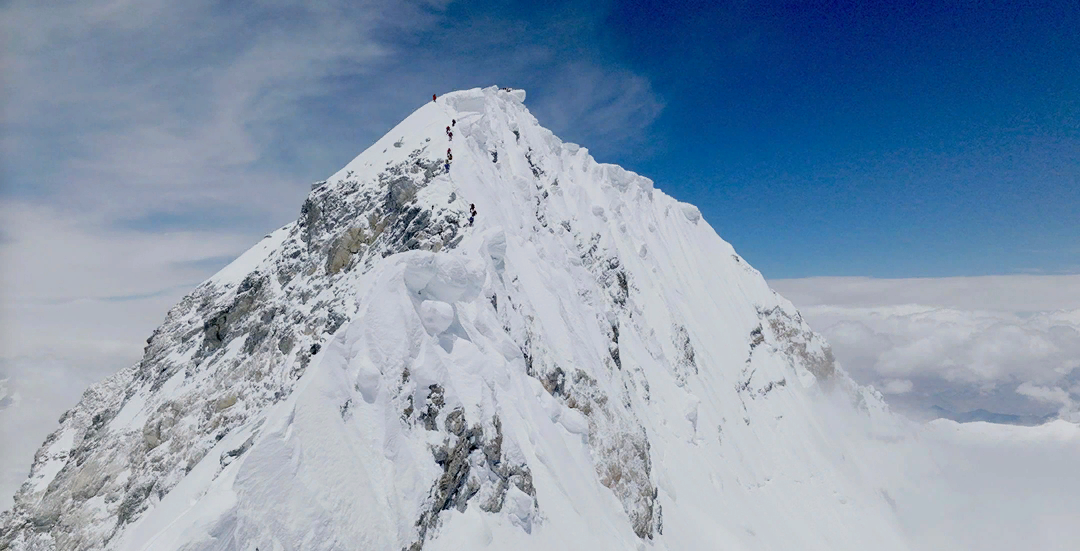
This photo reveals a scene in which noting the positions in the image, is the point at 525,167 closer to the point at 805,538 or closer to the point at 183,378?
the point at 183,378

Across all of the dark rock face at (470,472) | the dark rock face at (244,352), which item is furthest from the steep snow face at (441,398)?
the dark rock face at (244,352)

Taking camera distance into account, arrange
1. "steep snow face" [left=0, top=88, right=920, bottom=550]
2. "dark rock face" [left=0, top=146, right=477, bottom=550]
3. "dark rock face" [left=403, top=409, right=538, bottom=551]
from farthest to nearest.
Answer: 1. "dark rock face" [left=0, top=146, right=477, bottom=550]
2. "dark rock face" [left=403, top=409, right=538, bottom=551]
3. "steep snow face" [left=0, top=88, right=920, bottom=550]

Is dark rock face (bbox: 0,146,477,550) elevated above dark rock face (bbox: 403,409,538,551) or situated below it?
above

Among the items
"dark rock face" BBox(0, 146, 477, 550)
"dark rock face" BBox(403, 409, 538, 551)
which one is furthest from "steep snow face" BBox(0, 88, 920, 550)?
"dark rock face" BBox(0, 146, 477, 550)

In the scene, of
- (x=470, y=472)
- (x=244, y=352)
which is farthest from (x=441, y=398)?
(x=244, y=352)

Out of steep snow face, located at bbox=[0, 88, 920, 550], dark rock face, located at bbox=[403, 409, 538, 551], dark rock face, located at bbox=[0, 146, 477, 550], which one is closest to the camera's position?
steep snow face, located at bbox=[0, 88, 920, 550]

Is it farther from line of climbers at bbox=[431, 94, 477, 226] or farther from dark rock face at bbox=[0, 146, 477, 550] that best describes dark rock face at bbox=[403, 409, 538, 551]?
line of climbers at bbox=[431, 94, 477, 226]

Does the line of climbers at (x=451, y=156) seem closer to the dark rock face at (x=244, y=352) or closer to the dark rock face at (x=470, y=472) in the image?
the dark rock face at (x=244, y=352)

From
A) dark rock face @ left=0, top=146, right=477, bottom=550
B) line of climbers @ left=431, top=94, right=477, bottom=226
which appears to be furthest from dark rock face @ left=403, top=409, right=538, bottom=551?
line of climbers @ left=431, top=94, right=477, bottom=226

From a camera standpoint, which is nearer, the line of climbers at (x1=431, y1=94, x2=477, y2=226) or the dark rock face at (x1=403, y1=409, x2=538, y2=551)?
the dark rock face at (x1=403, y1=409, x2=538, y2=551)
